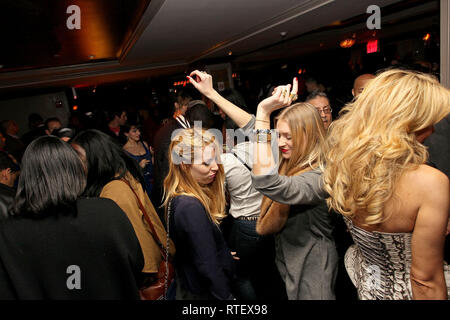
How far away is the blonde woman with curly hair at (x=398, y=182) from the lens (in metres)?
0.91

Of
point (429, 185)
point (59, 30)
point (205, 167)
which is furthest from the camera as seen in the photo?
point (59, 30)

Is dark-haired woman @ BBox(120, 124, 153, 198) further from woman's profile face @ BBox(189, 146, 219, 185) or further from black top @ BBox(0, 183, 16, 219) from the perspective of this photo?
woman's profile face @ BBox(189, 146, 219, 185)

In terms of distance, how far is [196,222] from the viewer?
1.21 m

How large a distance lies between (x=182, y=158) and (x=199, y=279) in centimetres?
55

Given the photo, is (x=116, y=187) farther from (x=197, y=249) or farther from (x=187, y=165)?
(x=197, y=249)

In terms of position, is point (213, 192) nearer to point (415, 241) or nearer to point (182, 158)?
point (182, 158)

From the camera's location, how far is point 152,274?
1645 mm

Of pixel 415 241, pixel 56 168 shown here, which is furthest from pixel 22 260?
pixel 415 241

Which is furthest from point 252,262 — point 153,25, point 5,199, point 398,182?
point 153,25

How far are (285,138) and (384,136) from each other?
1.67 feet

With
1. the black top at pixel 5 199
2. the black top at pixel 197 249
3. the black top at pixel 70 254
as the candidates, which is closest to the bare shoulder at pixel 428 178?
the black top at pixel 197 249

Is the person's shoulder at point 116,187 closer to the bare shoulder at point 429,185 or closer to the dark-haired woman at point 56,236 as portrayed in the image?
the dark-haired woman at point 56,236
